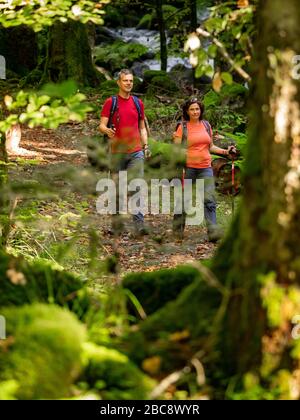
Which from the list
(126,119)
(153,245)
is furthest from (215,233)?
(126,119)

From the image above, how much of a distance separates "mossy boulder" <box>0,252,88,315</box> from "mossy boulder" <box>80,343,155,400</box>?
1.75 ft

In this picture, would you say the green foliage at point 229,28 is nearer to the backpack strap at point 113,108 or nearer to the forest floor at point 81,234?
the forest floor at point 81,234

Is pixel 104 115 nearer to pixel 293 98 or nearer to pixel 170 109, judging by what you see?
pixel 293 98

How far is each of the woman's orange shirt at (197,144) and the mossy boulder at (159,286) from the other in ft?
14.4

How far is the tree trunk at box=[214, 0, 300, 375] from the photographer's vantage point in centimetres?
311

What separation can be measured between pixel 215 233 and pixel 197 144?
1185mm

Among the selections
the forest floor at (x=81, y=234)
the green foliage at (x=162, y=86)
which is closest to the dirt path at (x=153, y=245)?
A: the forest floor at (x=81, y=234)

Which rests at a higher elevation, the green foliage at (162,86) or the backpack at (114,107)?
the green foliage at (162,86)

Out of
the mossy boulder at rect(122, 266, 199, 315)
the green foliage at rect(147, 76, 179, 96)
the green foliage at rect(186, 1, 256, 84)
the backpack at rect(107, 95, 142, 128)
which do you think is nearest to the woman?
the backpack at rect(107, 95, 142, 128)

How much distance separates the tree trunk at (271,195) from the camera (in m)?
3.11

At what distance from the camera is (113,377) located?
321 cm

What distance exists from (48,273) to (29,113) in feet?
3.57

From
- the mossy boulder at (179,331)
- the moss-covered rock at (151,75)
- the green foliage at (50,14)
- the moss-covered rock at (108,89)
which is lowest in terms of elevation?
the mossy boulder at (179,331)
